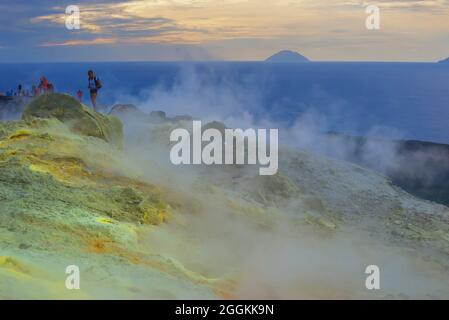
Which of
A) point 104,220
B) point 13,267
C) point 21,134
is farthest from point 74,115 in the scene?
point 13,267

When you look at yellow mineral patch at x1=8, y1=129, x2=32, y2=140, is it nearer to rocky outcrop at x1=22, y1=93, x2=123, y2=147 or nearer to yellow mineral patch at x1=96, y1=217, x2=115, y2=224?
rocky outcrop at x1=22, y1=93, x2=123, y2=147

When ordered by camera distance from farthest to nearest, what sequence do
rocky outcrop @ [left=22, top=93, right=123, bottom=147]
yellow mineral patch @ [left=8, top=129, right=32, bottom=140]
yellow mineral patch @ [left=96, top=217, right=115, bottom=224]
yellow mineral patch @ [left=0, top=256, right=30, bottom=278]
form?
rocky outcrop @ [left=22, top=93, right=123, bottom=147], yellow mineral patch @ [left=8, top=129, right=32, bottom=140], yellow mineral patch @ [left=96, top=217, right=115, bottom=224], yellow mineral patch @ [left=0, top=256, right=30, bottom=278]

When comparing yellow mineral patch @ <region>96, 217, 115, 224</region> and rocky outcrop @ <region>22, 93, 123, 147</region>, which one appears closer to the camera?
yellow mineral patch @ <region>96, 217, 115, 224</region>

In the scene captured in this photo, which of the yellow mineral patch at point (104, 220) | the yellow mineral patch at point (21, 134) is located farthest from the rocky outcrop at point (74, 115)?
the yellow mineral patch at point (104, 220)

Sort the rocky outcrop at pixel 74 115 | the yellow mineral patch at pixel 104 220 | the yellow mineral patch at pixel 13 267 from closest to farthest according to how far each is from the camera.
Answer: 1. the yellow mineral patch at pixel 13 267
2. the yellow mineral patch at pixel 104 220
3. the rocky outcrop at pixel 74 115

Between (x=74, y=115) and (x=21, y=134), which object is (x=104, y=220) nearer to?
(x=21, y=134)

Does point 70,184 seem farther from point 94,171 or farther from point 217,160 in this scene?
point 217,160

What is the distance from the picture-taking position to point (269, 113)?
11525 cm

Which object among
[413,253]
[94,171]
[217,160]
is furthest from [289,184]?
[94,171]

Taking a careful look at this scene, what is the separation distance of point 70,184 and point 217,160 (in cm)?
1187

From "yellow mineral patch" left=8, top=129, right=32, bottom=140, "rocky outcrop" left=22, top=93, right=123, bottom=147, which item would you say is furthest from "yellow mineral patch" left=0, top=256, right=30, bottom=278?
"rocky outcrop" left=22, top=93, right=123, bottom=147

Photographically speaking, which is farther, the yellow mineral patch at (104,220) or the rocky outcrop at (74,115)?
the rocky outcrop at (74,115)

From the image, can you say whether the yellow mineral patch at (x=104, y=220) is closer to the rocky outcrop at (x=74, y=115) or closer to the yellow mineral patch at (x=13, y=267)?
the yellow mineral patch at (x=13, y=267)

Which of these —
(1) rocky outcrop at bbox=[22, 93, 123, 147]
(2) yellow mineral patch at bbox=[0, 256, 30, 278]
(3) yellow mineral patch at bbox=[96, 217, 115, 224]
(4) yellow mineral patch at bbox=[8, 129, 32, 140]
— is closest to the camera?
(2) yellow mineral patch at bbox=[0, 256, 30, 278]
